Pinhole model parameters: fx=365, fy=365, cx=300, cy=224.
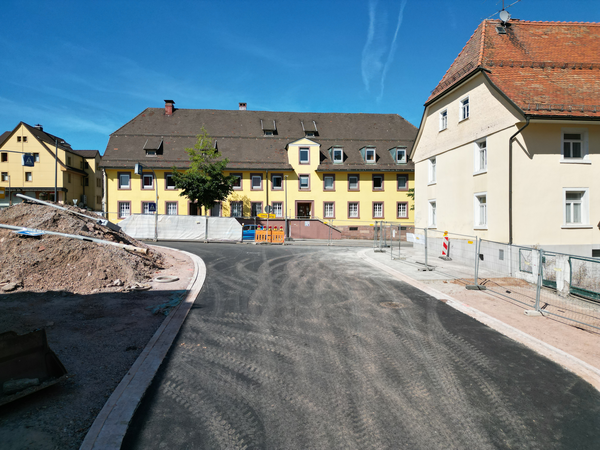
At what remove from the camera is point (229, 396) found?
14.1ft

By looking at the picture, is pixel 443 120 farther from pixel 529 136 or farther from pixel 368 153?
pixel 368 153

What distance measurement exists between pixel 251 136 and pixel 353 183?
41.5 ft

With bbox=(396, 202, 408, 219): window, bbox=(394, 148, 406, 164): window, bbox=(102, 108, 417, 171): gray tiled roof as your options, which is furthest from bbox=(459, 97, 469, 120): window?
bbox=(396, 202, 408, 219): window

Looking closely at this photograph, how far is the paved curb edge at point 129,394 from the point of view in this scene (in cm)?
344

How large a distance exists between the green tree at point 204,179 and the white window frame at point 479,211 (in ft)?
73.4

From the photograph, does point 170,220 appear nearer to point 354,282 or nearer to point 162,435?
point 354,282

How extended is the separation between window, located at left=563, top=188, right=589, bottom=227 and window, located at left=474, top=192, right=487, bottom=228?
9.87 feet

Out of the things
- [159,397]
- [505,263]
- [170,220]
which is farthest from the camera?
[170,220]

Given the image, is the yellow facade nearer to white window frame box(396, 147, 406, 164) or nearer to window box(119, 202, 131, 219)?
window box(119, 202, 131, 219)

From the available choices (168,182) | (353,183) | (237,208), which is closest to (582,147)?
(353,183)

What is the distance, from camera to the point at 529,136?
14.6m

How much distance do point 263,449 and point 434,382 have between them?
2510 mm

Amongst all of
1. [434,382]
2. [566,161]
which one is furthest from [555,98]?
[434,382]

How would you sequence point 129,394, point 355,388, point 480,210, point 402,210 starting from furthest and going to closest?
point 402,210 < point 480,210 < point 355,388 < point 129,394
